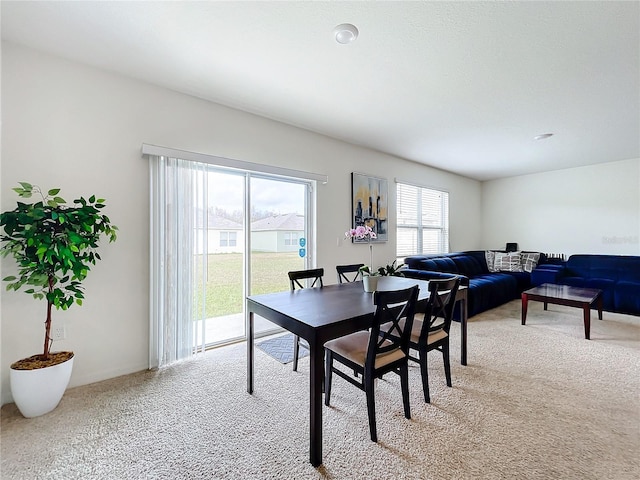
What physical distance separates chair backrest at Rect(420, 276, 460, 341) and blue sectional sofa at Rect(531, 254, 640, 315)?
13.0 feet

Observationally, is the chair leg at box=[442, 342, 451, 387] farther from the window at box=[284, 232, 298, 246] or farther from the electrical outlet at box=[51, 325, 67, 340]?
the electrical outlet at box=[51, 325, 67, 340]

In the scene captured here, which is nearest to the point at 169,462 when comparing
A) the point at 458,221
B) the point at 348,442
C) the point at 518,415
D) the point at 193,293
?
the point at 348,442

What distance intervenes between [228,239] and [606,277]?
599cm

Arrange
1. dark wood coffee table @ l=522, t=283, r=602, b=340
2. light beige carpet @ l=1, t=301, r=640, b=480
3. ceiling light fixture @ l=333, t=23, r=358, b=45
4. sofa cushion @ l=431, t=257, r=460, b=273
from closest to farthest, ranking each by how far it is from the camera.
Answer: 1. light beige carpet @ l=1, t=301, r=640, b=480
2. ceiling light fixture @ l=333, t=23, r=358, b=45
3. dark wood coffee table @ l=522, t=283, r=602, b=340
4. sofa cushion @ l=431, t=257, r=460, b=273

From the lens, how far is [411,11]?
1693mm

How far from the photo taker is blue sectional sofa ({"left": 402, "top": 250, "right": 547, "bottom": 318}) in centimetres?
400

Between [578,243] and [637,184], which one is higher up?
[637,184]

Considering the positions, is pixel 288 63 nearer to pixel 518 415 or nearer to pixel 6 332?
pixel 6 332

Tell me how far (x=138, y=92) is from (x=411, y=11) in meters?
2.37

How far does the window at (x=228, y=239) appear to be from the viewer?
3.04 metres

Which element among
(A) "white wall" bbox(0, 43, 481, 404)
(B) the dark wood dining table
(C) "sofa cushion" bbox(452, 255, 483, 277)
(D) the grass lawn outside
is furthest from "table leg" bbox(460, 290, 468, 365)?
(A) "white wall" bbox(0, 43, 481, 404)

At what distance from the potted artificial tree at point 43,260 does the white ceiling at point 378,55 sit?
4.00 feet

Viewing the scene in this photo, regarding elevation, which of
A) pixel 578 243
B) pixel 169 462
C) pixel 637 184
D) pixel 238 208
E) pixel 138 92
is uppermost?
pixel 138 92

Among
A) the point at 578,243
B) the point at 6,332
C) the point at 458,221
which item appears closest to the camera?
the point at 6,332
